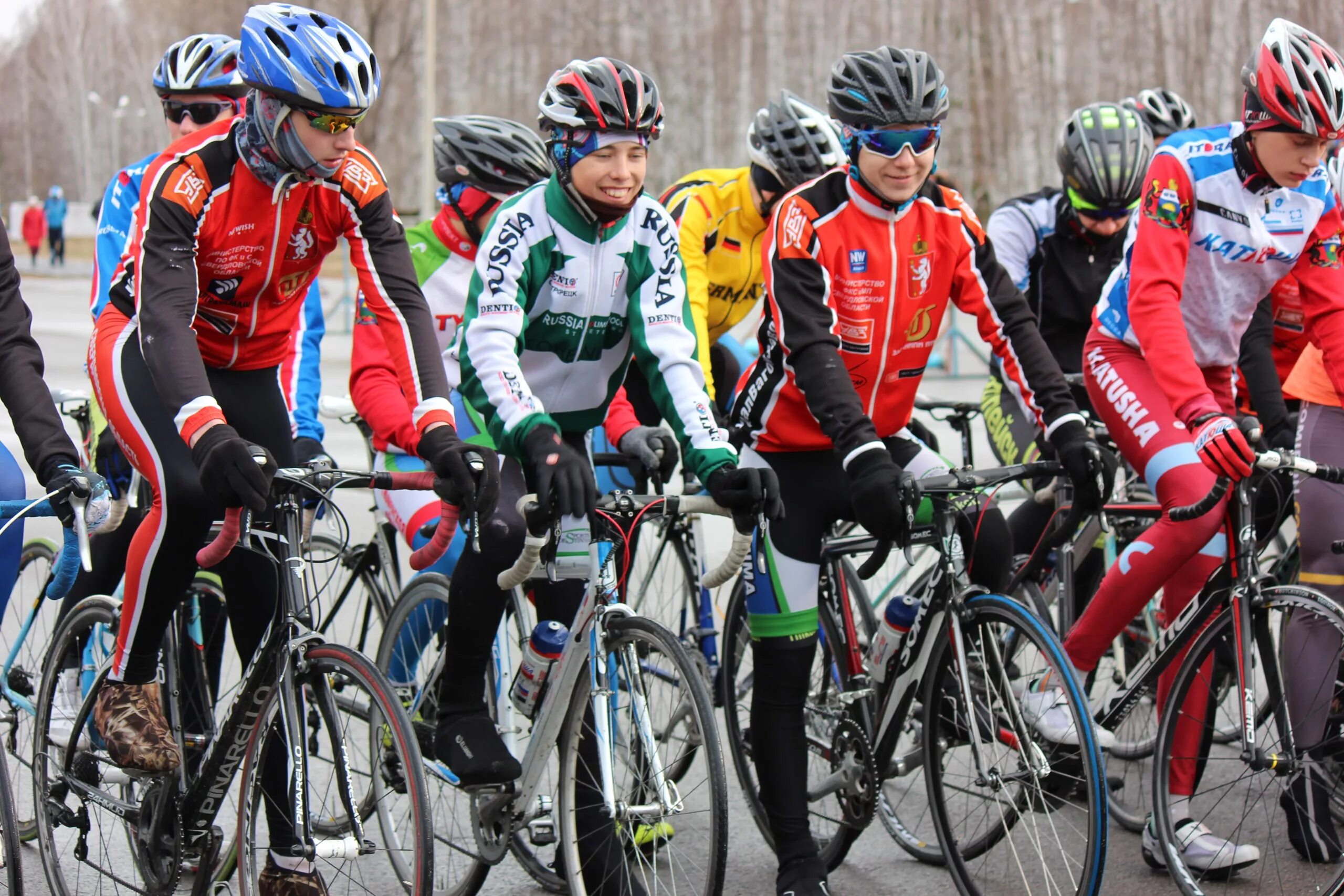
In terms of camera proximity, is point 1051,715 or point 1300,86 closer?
point 1051,715

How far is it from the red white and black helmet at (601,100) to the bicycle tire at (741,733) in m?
1.38

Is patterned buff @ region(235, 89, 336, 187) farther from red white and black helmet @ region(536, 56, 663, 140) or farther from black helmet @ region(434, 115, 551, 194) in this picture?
black helmet @ region(434, 115, 551, 194)

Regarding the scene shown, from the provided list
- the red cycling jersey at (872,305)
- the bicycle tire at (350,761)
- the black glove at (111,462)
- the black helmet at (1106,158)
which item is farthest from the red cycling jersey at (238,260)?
the black helmet at (1106,158)

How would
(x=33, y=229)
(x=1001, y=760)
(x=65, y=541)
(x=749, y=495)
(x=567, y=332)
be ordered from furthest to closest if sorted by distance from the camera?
(x=33, y=229) < (x=567, y=332) < (x=1001, y=760) < (x=749, y=495) < (x=65, y=541)

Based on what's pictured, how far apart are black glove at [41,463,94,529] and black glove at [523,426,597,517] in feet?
3.26

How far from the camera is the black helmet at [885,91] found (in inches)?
159

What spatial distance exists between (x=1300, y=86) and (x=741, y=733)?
2.55 metres

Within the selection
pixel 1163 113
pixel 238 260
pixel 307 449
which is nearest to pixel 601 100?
pixel 238 260

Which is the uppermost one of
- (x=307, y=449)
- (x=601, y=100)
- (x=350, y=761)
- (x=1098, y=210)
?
(x=601, y=100)

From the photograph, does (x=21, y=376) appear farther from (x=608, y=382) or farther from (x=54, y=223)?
(x=54, y=223)

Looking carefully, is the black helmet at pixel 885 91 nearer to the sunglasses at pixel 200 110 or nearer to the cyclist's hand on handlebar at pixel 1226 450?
the cyclist's hand on handlebar at pixel 1226 450

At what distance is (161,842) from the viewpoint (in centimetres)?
398

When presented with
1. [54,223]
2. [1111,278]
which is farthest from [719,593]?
[54,223]

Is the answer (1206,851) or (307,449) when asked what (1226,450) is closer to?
(1206,851)
